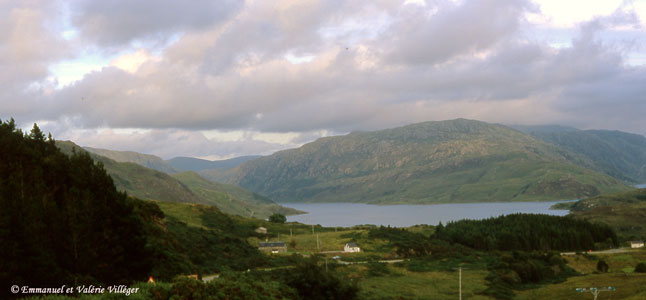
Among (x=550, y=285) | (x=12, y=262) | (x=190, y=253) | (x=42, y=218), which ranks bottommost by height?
(x=550, y=285)

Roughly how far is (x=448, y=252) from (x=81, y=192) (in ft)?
311

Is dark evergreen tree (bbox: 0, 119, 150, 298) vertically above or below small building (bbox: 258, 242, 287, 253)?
above

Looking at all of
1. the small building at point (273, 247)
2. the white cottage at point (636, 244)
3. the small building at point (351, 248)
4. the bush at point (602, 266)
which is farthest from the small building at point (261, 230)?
the white cottage at point (636, 244)

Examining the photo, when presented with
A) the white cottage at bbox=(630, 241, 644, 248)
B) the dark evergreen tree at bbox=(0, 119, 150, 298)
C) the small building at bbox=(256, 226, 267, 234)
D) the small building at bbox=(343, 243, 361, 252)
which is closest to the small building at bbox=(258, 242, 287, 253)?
the small building at bbox=(343, 243, 361, 252)

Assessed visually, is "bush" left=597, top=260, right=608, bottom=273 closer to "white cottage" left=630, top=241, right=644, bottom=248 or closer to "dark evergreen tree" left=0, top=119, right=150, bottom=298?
"white cottage" left=630, top=241, right=644, bottom=248

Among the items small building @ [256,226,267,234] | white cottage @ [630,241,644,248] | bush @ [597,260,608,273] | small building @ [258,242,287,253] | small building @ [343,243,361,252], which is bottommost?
bush @ [597,260,608,273]

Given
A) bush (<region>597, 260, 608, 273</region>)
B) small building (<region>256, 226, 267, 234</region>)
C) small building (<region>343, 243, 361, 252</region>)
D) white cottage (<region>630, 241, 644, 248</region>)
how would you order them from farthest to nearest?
small building (<region>256, 226, 267, 234</region>)
white cottage (<region>630, 241, 644, 248</region>)
small building (<region>343, 243, 361, 252</region>)
bush (<region>597, 260, 608, 273</region>)

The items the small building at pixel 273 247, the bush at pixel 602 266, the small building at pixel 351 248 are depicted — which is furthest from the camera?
the small building at pixel 351 248

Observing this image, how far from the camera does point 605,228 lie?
144125 millimetres

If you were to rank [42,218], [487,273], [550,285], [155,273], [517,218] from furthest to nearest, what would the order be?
[517,218] < [487,273] < [550,285] < [155,273] < [42,218]

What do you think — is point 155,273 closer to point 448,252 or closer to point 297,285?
point 297,285

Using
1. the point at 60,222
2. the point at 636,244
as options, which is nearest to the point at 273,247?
the point at 60,222

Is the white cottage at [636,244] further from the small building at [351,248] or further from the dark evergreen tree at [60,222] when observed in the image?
the dark evergreen tree at [60,222]

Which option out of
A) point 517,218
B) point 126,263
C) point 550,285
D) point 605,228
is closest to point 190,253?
point 126,263
